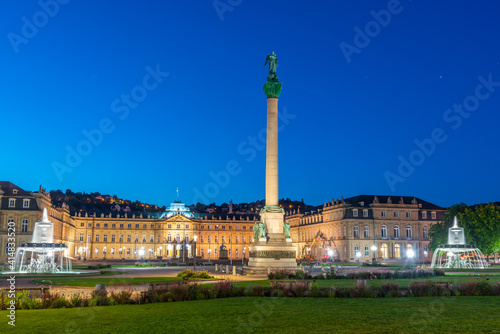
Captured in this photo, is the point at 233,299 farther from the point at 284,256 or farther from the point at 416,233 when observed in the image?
the point at 416,233

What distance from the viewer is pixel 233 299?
2420 cm

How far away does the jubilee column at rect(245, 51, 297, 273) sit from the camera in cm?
4812

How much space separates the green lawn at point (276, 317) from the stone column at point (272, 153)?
28177 mm

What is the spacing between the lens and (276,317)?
60.2 feet

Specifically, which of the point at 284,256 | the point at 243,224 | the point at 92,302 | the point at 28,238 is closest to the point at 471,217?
the point at 284,256

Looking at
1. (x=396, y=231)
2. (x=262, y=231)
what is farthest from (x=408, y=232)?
(x=262, y=231)

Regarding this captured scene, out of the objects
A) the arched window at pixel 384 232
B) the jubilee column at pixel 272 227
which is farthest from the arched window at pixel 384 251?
the jubilee column at pixel 272 227

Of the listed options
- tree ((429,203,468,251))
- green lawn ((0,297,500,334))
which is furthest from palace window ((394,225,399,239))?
green lawn ((0,297,500,334))

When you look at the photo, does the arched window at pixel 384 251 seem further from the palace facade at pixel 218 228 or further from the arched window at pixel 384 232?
the arched window at pixel 384 232

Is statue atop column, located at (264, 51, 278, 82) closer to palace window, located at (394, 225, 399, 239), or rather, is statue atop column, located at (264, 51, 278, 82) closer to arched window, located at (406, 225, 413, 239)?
palace window, located at (394, 225, 399, 239)

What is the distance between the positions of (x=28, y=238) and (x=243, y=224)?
8620cm

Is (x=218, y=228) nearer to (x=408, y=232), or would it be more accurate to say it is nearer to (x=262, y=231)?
(x=408, y=232)

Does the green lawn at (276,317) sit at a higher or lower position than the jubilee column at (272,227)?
lower

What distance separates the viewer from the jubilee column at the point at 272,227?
4812cm
